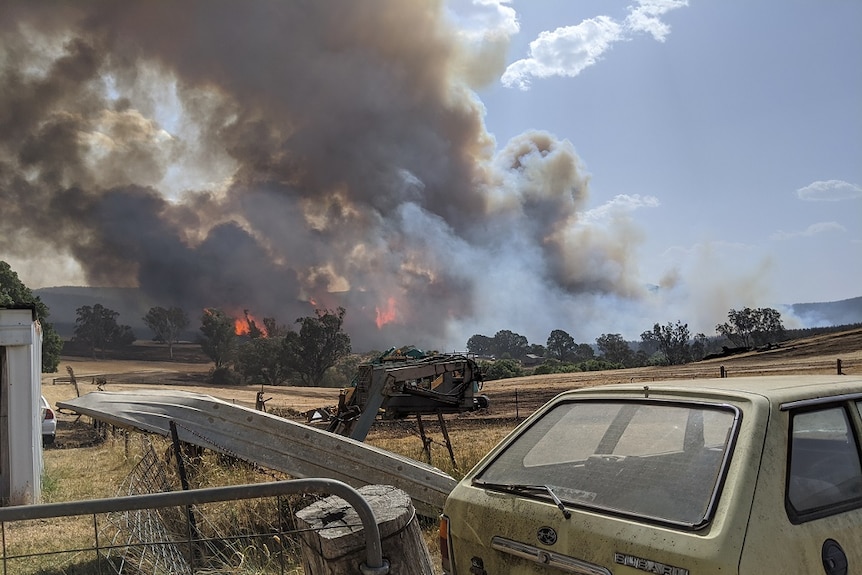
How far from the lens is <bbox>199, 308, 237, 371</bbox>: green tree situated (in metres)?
73.1

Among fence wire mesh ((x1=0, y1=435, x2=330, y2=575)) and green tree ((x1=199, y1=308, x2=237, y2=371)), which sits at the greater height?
green tree ((x1=199, y1=308, x2=237, y2=371))

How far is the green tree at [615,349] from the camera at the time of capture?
2873 inches

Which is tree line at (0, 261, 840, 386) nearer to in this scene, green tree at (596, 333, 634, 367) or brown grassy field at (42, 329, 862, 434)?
green tree at (596, 333, 634, 367)

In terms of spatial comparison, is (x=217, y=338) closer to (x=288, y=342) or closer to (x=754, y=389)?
(x=288, y=342)

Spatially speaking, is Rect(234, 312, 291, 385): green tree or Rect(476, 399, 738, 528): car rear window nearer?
Rect(476, 399, 738, 528): car rear window

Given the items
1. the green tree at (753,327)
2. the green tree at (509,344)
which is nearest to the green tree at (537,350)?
the green tree at (509,344)

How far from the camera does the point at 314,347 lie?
62.1 m

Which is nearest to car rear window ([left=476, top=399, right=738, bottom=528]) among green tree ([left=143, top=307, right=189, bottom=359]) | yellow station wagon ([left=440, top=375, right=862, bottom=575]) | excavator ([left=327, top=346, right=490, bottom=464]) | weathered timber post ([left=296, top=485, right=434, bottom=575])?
yellow station wagon ([left=440, top=375, right=862, bottom=575])

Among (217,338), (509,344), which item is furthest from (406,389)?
(509,344)

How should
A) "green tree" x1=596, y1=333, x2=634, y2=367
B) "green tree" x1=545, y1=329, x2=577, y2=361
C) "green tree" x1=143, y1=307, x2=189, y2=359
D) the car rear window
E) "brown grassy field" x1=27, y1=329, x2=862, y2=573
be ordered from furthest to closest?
1. "green tree" x1=545, y1=329, x2=577, y2=361
2. "green tree" x1=143, y1=307, x2=189, y2=359
3. "green tree" x1=596, y1=333, x2=634, y2=367
4. "brown grassy field" x1=27, y1=329, x2=862, y2=573
5. the car rear window

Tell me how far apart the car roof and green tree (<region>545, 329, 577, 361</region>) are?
322ft

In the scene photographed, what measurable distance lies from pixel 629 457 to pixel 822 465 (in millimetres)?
764

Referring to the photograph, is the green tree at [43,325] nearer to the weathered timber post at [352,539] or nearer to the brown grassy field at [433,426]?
the brown grassy field at [433,426]

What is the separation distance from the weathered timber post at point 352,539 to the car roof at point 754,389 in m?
1.03
